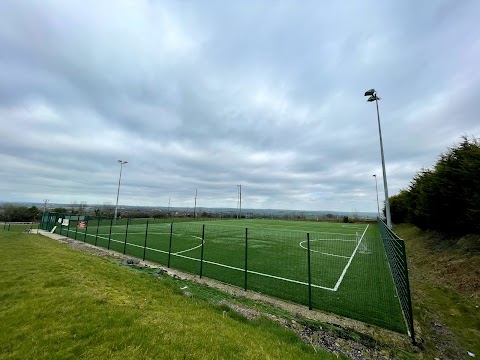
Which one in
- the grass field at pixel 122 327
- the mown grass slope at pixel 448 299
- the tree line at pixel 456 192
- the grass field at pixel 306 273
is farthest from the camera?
the tree line at pixel 456 192

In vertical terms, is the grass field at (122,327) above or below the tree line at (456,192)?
below

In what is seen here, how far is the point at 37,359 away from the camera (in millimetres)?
2967

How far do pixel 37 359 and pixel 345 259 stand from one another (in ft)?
39.0

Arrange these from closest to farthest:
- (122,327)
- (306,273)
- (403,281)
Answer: (122,327), (403,281), (306,273)

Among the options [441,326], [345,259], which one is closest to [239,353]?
[441,326]

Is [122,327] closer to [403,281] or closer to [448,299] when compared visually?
[403,281]

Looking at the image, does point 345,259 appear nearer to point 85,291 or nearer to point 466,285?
point 466,285

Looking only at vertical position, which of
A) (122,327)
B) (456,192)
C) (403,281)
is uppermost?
(456,192)

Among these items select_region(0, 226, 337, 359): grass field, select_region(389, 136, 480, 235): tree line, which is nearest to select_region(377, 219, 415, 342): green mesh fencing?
select_region(0, 226, 337, 359): grass field

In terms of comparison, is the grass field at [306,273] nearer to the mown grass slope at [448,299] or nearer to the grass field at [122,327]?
the mown grass slope at [448,299]

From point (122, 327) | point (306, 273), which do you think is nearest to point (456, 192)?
point (306, 273)

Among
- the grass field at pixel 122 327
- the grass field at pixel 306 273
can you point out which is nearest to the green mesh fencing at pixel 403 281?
the grass field at pixel 306 273

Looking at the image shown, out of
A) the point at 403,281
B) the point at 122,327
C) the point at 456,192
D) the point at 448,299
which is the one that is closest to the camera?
the point at 122,327

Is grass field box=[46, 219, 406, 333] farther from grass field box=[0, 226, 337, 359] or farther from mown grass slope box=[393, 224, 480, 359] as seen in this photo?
grass field box=[0, 226, 337, 359]
